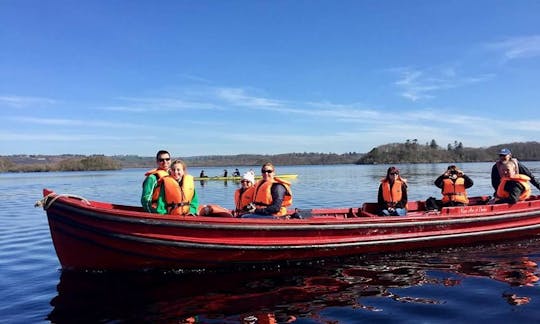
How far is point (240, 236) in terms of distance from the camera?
26.2 feet

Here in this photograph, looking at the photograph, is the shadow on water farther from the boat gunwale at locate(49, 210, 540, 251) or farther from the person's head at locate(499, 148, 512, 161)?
the person's head at locate(499, 148, 512, 161)

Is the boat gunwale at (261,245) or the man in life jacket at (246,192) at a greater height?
the man in life jacket at (246,192)

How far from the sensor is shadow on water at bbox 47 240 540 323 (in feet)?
20.2

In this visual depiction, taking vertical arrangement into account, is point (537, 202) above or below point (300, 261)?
above

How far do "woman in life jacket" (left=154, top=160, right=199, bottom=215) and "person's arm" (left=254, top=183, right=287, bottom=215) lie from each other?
1.46 meters

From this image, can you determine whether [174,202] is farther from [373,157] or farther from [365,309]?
[373,157]

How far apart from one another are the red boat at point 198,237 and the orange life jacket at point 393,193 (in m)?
1.00

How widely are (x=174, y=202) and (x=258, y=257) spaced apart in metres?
1.89

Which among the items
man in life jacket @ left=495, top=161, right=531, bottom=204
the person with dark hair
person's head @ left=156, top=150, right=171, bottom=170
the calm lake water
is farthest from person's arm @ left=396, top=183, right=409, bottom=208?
person's head @ left=156, top=150, right=171, bottom=170

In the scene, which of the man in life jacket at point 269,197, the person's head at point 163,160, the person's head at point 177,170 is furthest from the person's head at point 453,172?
the person's head at point 163,160

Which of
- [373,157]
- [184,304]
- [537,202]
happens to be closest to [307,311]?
[184,304]

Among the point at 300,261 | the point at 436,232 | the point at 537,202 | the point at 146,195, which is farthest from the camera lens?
the point at 537,202

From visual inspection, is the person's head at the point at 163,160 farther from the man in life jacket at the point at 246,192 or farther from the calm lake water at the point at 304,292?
the calm lake water at the point at 304,292

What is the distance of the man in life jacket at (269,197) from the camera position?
29.3ft
